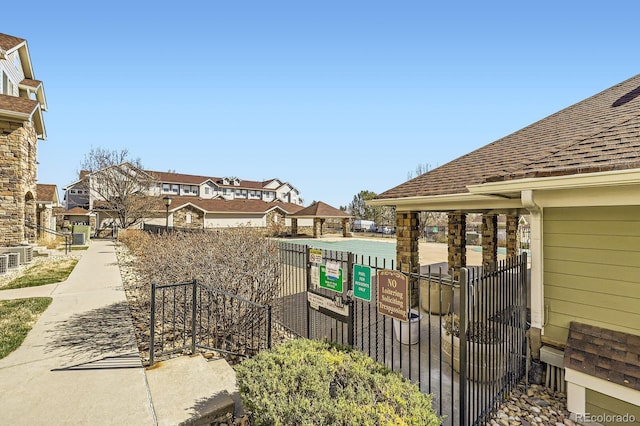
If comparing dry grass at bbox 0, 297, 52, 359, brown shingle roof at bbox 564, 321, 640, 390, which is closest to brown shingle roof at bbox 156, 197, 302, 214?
dry grass at bbox 0, 297, 52, 359

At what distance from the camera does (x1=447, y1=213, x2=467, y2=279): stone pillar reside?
378 inches

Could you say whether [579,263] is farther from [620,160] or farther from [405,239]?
[405,239]

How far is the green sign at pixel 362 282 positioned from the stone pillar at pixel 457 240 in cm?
640

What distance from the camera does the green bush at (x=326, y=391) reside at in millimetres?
2471

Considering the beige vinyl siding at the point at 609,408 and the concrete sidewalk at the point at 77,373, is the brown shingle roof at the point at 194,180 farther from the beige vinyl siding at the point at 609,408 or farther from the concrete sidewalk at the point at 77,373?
the beige vinyl siding at the point at 609,408

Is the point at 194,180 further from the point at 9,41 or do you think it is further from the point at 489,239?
the point at 489,239

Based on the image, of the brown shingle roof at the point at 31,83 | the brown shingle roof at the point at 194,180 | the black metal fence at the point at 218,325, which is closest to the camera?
the black metal fence at the point at 218,325

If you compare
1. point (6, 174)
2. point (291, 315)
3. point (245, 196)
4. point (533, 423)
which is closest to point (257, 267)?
point (291, 315)

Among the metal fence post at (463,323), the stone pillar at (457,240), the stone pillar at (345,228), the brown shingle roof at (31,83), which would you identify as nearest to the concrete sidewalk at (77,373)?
the metal fence post at (463,323)

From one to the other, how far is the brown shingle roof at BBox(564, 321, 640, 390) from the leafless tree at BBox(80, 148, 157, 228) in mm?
33046

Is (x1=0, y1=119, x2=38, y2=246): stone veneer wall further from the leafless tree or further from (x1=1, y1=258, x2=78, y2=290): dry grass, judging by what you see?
the leafless tree

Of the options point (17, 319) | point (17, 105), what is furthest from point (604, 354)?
point (17, 105)

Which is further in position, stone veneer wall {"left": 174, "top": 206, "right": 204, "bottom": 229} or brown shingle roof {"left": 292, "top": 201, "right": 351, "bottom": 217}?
stone veneer wall {"left": 174, "top": 206, "right": 204, "bottom": 229}
